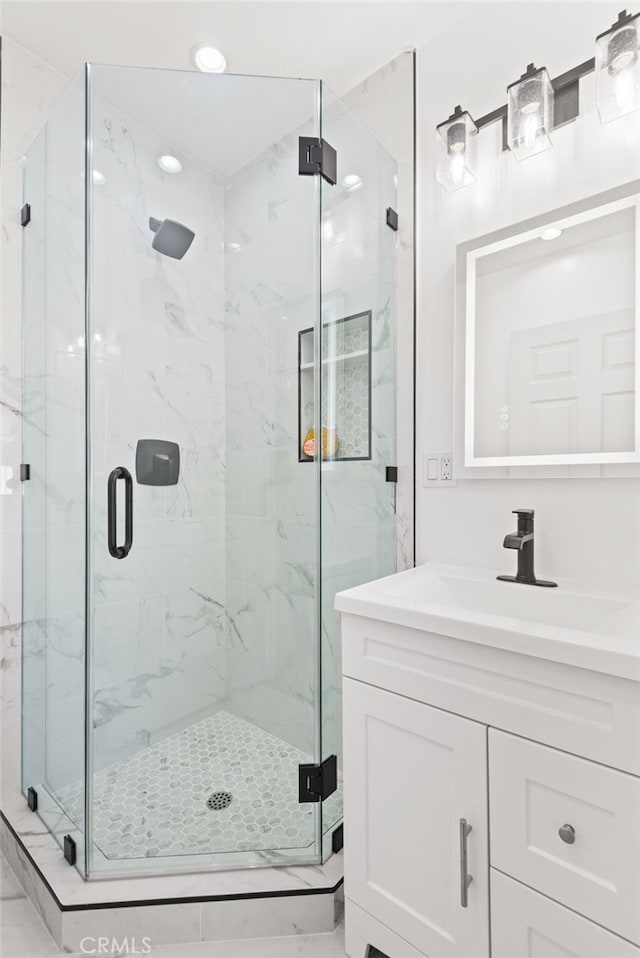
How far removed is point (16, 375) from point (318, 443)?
1.08 metres

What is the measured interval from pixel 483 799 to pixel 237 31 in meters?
2.27

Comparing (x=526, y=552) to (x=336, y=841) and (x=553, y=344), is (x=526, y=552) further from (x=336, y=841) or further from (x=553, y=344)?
(x=336, y=841)

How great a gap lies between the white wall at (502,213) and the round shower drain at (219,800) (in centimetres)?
99

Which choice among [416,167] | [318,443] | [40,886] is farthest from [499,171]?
[40,886]

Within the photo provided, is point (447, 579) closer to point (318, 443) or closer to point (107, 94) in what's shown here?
point (318, 443)

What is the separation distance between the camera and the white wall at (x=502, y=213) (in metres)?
1.25

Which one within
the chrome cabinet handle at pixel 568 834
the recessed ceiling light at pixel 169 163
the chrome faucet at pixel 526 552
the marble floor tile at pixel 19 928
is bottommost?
the marble floor tile at pixel 19 928

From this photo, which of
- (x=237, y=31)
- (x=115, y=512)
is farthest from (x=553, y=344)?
(x=237, y=31)

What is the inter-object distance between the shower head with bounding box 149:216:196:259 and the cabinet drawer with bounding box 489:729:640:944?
1.74m

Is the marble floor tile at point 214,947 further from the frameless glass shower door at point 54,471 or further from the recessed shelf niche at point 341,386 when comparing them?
the recessed shelf niche at point 341,386

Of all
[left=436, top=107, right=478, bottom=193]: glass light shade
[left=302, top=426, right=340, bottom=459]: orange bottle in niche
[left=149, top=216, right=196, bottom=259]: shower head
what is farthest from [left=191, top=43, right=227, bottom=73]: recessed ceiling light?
[left=302, top=426, right=340, bottom=459]: orange bottle in niche

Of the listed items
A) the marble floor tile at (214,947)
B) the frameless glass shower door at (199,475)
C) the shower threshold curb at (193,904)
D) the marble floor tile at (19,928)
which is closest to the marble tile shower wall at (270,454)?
the frameless glass shower door at (199,475)

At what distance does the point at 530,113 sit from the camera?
1348 mm

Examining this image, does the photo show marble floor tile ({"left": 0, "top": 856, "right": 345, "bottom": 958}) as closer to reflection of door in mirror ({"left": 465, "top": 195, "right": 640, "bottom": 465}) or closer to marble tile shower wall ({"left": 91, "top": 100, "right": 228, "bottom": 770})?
marble tile shower wall ({"left": 91, "top": 100, "right": 228, "bottom": 770})
